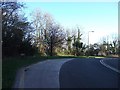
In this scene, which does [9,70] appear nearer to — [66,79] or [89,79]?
[66,79]

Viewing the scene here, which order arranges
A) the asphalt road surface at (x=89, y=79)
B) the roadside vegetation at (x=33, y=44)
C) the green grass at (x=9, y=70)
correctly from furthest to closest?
the roadside vegetation at (x=33, y=44), the asphalt road surface at (x=89, y=79), the green grass at (x=9, y=70)

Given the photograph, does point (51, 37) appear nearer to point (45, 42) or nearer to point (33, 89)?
point (45, 42)

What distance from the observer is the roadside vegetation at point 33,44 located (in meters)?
31.7

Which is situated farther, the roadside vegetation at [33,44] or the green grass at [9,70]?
the roadside vegetation at [33,44]

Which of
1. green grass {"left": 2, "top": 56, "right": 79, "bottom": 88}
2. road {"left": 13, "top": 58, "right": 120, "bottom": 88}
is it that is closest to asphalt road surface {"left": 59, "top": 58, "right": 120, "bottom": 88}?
road {"left": 13, "top": 58, "right": 120, "bottom": 88}

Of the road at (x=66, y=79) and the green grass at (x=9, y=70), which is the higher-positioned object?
the green grass at (x=9, y=70)

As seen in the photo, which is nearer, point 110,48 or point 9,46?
point 9,46

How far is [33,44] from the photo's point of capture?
60250 mm

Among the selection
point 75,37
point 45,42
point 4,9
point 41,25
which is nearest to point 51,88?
point 4,9

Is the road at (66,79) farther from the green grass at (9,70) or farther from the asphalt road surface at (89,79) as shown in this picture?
the green grass at (9,70)

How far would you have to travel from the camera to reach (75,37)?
369 feet

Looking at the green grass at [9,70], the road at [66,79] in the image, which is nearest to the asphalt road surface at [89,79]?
the road at [66,79]

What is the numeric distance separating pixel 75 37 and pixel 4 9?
244ft

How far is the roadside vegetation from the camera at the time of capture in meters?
31.7
